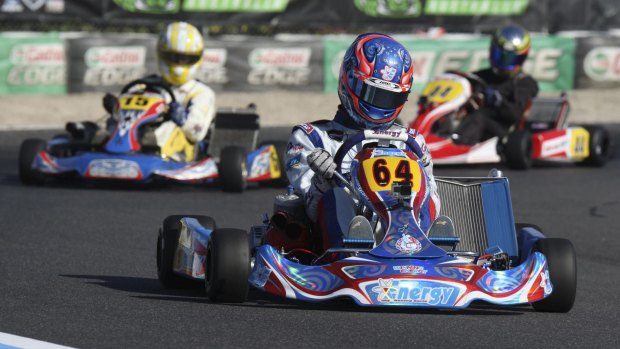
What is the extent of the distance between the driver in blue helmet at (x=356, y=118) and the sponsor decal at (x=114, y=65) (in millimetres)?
12103

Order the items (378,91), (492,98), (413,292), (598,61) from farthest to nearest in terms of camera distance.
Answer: (598,61), (492,98), (378,91), (413,292)

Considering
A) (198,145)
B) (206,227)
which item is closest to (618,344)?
(206,227)

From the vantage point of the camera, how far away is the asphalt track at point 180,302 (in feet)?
18.6

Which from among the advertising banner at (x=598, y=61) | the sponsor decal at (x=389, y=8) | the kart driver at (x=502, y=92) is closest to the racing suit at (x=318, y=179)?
the kart driver at (x=502, y=92)

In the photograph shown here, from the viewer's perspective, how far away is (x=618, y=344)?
5.73 m

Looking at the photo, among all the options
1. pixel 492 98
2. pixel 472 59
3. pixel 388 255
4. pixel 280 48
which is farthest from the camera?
pixel 472 59

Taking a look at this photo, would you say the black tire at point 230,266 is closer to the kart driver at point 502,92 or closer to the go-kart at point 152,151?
the go-kart at point 152,151

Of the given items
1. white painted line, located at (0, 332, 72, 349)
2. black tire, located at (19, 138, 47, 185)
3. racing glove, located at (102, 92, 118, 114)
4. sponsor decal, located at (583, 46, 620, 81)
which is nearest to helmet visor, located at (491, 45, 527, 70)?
racing glove, located at (102, 92, 118, 114)

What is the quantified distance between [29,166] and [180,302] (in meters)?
5.72

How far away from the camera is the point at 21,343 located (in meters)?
5.46

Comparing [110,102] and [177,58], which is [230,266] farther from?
[177,58]

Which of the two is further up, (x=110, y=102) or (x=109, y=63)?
(x=110, y=102)

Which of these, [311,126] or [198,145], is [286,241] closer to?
[311,126]

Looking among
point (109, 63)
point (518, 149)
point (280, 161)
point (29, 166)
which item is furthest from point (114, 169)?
point (109, 63)
